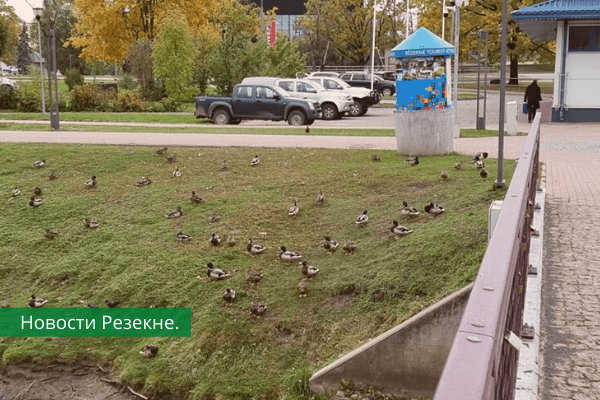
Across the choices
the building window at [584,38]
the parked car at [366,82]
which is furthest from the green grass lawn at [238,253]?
the parked car at [366,82]

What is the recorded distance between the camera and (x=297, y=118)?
2788 centimetres

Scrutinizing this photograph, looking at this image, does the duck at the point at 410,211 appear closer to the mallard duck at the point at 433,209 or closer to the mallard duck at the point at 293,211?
the mallard duck at the point at 433,209

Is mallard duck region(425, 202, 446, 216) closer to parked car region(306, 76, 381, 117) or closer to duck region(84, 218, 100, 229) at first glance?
duck region(84, 218, 100, 229)

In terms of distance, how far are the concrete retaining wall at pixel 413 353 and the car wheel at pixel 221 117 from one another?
21359mm

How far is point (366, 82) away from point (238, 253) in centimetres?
3695

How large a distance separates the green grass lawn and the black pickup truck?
1042 cm

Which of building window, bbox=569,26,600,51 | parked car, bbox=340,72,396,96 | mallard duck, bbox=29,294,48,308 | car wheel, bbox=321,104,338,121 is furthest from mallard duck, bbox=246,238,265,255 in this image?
parked car, bbox=340,72,396,96

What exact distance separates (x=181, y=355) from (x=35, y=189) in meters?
7.21

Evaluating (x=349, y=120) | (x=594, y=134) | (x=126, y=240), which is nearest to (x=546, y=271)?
(x=126, y=240)

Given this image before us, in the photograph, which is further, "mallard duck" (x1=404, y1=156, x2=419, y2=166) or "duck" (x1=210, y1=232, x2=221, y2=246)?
"mallard duck" (x1=404, y1=156, x2=419, y2=166)

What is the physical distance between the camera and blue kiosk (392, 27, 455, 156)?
15.2m

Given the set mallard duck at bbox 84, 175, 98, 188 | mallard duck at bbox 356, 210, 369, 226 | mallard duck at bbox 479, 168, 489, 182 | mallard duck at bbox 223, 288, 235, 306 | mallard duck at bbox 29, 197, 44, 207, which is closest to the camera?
mallard duck at bbox 223, 288, 235, 306

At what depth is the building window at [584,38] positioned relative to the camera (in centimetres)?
2627

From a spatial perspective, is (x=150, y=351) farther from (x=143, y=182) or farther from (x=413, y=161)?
(x=413, y=161)
